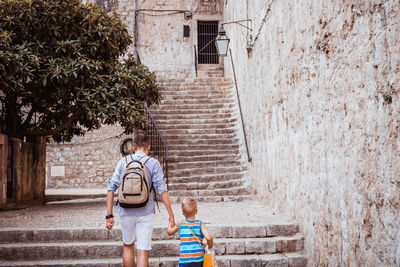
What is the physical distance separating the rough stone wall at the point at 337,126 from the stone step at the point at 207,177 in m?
2.01

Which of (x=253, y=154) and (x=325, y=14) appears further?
(x=253, y=154)

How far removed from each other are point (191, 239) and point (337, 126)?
1.70 meters

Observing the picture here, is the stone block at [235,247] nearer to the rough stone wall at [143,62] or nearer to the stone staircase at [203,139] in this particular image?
the stone staircase at [203,139]

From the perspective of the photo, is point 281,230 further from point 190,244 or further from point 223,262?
point 190,244

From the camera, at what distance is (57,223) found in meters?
5.49

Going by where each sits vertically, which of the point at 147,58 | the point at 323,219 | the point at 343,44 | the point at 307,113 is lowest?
the point at 323,219

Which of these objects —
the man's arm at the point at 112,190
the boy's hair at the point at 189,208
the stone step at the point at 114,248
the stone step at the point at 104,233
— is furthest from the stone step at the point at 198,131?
the boy's hair at the point at 189,208

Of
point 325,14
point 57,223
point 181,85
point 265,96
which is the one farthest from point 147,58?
point 325,14

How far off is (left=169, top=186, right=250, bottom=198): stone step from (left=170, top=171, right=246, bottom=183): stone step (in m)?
0.31

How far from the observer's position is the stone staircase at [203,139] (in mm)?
8258

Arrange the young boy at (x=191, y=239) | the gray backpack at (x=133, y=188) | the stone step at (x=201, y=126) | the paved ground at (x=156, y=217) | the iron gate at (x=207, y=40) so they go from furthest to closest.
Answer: the iron gate at (x=207, y=40), the stone step at (x=201, y=126), the paved ground at (x=156, y=217), the gray backpack at (x=133, y=188), the young boy at (x=191, y=239)

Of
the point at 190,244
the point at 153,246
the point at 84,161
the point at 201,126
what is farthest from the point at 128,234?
the point at 84,161

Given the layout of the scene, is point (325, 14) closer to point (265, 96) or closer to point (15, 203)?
point (265, 96)

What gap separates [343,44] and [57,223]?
4.33 meters
